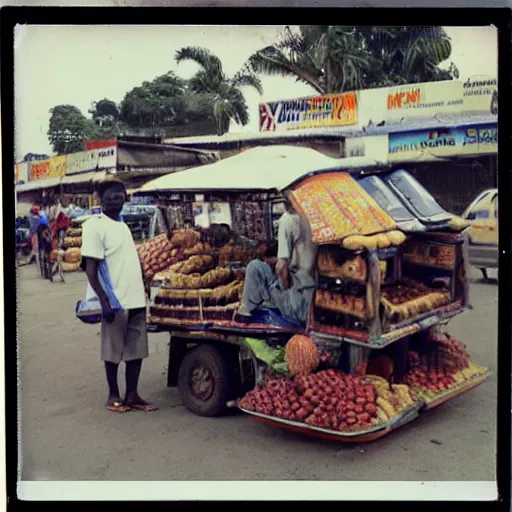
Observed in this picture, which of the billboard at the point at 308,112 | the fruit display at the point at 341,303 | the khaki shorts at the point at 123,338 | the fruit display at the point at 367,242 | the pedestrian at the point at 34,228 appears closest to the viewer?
the fruit display at the point at 367,242

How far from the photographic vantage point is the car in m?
5.11

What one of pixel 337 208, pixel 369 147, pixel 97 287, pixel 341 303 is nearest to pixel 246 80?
pixel 369 147

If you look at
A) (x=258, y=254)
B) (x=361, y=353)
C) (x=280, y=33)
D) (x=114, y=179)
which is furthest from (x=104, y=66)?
(x=361, y=353)

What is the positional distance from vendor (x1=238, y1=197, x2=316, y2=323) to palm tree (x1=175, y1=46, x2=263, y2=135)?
68cm

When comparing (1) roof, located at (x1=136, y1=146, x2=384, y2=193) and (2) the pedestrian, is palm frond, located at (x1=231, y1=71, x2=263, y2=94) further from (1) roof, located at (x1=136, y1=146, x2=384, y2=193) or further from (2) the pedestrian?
(2) the pedestrian

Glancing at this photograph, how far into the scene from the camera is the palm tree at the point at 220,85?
5059 mm

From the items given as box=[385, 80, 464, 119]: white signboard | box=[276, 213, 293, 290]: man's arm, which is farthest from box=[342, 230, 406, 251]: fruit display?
box=[385, 80, 464, 119]: white signboard

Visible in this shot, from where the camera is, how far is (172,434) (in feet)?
17.3

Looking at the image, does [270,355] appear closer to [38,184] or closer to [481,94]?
[38,184]

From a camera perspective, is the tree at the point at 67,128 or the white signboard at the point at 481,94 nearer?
the white signboard at the point at 481,94

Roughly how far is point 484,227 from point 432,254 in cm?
45

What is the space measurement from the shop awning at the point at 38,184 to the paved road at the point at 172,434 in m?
0.56

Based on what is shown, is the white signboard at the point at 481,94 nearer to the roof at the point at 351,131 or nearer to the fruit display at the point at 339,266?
the roof at the point at 351,131

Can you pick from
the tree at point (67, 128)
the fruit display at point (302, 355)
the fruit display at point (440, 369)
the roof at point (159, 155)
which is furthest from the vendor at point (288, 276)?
the tree at point (67, 128)
